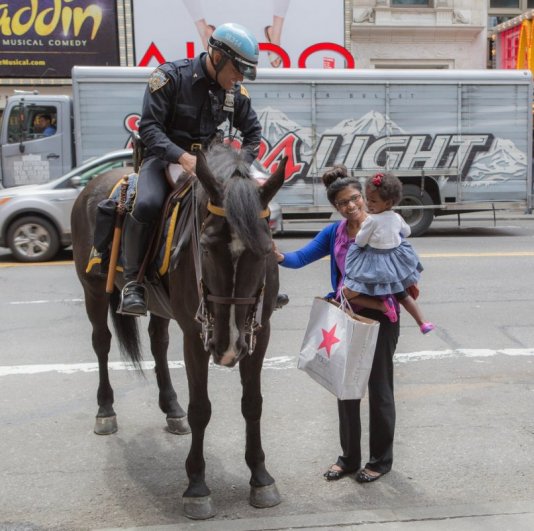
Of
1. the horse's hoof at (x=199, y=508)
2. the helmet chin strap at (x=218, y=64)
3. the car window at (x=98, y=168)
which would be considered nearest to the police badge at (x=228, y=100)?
the helmet chin strap at (x=218, y=64)

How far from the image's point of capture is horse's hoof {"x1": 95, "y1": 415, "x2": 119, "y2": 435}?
512 centimetres

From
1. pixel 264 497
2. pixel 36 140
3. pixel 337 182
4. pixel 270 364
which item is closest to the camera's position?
pixel 264 497

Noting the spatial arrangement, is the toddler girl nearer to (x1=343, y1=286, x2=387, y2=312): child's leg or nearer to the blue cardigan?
(x1=343, y1=286, x2=387, y2=312): child's leg

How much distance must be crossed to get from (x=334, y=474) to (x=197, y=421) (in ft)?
2.93

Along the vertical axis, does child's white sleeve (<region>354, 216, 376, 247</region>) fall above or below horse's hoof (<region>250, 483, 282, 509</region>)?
above

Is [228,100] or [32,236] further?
[32,236]

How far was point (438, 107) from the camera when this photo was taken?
16.0m

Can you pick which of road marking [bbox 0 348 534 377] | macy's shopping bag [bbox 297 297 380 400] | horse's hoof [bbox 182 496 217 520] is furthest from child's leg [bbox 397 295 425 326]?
road marking [bbox 0 348 534 377]

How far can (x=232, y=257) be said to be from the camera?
336 cm

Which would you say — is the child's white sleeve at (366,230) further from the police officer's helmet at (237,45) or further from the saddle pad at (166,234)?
the police officer's helmet at (237,45)

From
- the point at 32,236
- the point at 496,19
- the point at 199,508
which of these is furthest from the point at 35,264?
the point at 496,19

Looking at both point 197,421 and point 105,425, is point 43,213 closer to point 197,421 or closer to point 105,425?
point 105,425

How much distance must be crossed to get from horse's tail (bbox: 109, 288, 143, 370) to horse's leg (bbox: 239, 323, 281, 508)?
62.7 inches

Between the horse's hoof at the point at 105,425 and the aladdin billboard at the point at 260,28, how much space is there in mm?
21640
